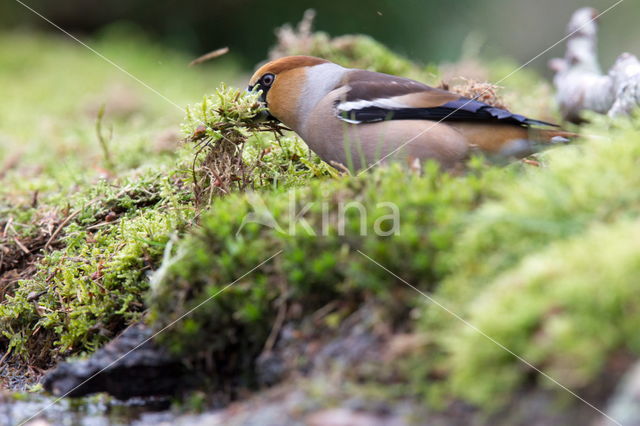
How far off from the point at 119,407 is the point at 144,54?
10.2 meters

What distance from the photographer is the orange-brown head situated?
175 inches

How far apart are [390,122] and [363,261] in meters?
1.44

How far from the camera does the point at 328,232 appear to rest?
3023 millimetres

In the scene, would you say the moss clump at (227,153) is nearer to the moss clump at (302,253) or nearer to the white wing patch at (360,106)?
the white wing patch at (360,106)

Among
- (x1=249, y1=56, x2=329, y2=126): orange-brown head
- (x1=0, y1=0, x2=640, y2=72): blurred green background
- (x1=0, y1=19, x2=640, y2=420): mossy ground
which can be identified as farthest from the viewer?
(x1=0, y1=0, x2=640, y2=72): blurred green background

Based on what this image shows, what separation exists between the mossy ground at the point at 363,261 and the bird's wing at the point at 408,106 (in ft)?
1.33

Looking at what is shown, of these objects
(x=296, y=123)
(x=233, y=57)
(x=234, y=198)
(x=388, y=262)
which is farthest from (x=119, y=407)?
(x=233, y=57)

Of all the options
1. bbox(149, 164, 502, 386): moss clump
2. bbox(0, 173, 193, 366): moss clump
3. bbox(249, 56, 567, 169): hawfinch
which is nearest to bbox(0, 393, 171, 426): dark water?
bbox(149, 164, 502, 386): moss clump

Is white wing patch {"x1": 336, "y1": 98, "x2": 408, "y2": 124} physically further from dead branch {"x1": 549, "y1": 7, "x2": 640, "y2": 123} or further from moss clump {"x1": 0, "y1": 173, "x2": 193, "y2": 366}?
dead branch {"x1": 549, "y1": 7, "x2": 640, "y2": 123}

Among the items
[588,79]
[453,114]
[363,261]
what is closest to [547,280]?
[363,261]

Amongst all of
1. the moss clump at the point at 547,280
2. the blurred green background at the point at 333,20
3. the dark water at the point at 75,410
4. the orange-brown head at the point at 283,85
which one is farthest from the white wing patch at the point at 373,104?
the blurred green background at the point at 333,20

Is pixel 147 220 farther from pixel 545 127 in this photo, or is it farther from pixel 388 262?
pixel 545 127

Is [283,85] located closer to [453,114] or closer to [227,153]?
[227,153]

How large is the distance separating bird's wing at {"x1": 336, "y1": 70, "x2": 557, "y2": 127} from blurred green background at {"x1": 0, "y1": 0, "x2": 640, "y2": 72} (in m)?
9.23
